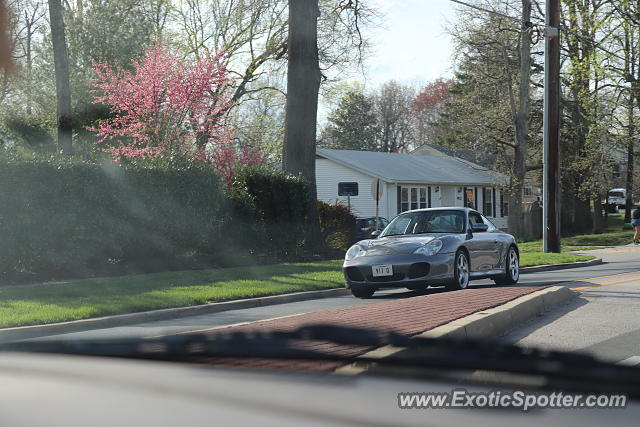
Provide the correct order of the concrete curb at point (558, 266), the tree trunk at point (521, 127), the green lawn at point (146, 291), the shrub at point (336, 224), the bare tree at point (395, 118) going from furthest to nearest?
the bare tree at point (395, 118) < the tree trunk at point (521, 127) < the shrub at point (336, 224) < the concrete curb at point (558, 266) < the green lawn at point (146, 291)

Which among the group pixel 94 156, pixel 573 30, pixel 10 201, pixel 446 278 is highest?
pixel 573 30

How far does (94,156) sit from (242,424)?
25132 mm

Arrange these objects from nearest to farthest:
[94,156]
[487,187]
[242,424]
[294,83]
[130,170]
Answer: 1. [242,424]
2. [130,170]
3. [294,83]
4. [94,156]
5. [487,187]

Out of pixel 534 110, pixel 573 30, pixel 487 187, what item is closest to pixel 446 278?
pixel 573 30

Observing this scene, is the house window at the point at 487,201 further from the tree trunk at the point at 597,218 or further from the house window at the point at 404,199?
the tree trunk at the point at 597,218

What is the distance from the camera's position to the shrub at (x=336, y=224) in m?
27.4

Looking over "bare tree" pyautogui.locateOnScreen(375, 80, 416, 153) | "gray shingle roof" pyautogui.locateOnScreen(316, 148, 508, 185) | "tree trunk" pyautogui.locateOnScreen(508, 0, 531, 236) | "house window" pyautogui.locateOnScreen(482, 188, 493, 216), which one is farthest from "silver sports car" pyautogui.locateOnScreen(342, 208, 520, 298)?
"bare tree" pyautogui.locateOnScreen(375, 80, 416, 153)

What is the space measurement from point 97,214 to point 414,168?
1348 inches

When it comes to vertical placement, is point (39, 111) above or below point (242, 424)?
above

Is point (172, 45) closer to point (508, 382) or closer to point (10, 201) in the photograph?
point (10, 201)

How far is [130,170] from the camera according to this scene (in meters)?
18.5

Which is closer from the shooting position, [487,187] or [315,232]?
[315,232]

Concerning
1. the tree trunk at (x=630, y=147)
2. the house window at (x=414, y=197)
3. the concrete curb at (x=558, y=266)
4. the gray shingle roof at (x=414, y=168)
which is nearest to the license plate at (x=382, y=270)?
the concrete curb at (x=558, y=266)

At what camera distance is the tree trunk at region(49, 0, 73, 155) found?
20156mm
